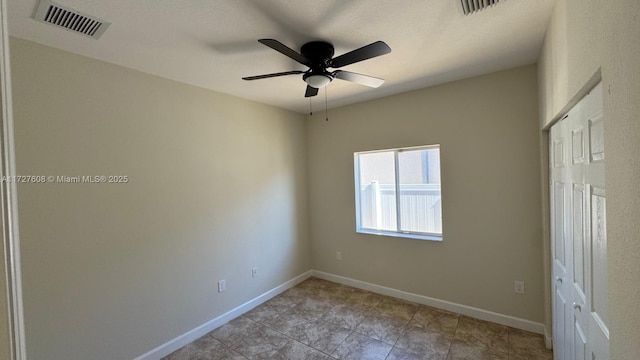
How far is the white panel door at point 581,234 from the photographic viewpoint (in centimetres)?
101

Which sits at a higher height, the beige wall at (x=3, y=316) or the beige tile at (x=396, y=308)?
the beige wall at (x=3, y=316)

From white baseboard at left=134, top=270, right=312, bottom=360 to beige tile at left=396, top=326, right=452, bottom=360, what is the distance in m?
1.71

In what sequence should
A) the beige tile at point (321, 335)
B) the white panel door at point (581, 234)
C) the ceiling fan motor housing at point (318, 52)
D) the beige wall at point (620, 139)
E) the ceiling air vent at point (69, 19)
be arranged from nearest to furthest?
the beige wall at point (620, 139) < the white panel door at point (581, 234) < the ceiling air vent at point (69, 19) < the ceiling fan motor housing at point (318, 52) < the beige tile at point (321, 335)

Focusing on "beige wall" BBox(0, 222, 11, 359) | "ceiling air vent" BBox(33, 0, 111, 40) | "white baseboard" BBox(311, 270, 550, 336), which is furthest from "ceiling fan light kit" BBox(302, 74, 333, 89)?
"white baseboard" BBox(311, 270, 550, 336)

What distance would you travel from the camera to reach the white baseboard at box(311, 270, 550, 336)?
8.21 feet

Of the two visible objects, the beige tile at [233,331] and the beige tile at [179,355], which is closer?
the beige tile at [179,355]

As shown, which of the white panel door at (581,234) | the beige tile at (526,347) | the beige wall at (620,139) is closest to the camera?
the beige wall at (620,139)

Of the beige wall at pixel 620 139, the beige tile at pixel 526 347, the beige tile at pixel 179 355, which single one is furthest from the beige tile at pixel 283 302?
the beige wall at pixel 620 139

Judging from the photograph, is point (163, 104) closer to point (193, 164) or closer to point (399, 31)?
point (193, 164)

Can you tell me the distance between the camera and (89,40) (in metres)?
1.79

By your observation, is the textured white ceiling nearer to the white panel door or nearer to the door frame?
the white panel door

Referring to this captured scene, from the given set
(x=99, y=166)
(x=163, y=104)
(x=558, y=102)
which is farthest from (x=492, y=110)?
(x=99, y=166)

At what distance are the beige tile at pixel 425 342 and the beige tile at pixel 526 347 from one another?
0.51 m

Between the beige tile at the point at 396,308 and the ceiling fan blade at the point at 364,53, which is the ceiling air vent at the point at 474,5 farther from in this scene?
the beige tile at the point at 396,308
